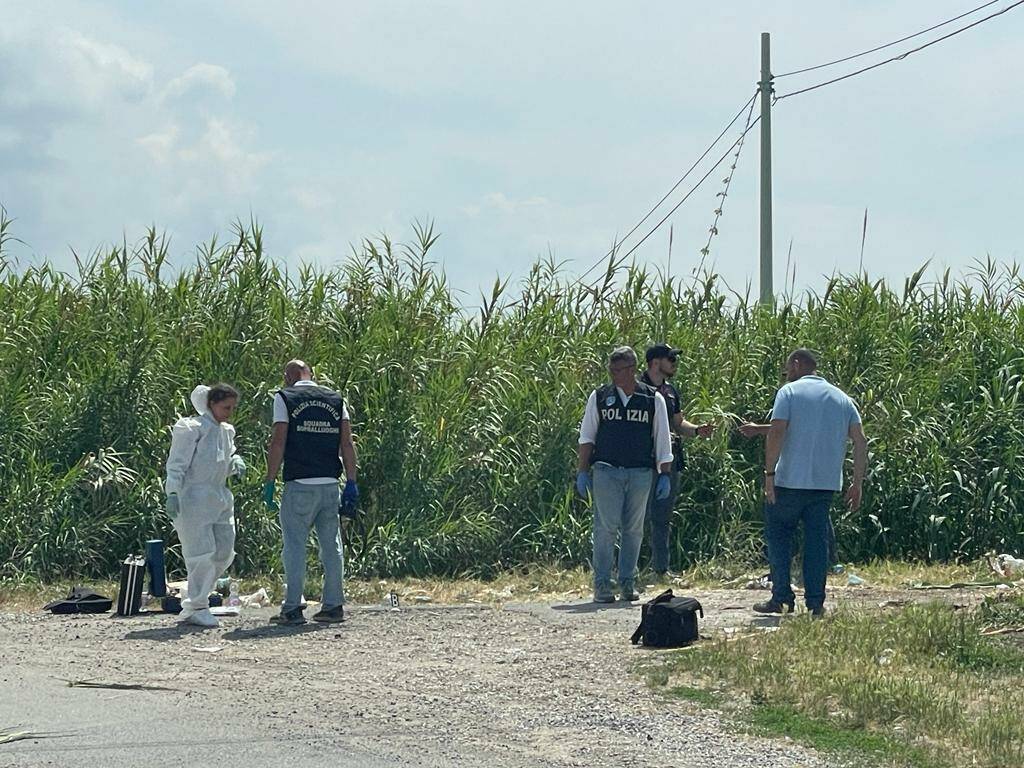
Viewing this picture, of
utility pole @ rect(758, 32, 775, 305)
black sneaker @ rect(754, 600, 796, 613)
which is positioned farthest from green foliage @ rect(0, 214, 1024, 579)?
utility pole @ rect(758, 32, 775, 305)

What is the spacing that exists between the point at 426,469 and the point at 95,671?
244 inches

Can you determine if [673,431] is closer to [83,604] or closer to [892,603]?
[892,603]

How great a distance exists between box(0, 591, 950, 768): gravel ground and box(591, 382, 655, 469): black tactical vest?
3.88 ft

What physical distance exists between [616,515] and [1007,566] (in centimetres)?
405

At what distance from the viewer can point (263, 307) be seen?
1669cm

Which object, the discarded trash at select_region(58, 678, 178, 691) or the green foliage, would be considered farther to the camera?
the green foliage

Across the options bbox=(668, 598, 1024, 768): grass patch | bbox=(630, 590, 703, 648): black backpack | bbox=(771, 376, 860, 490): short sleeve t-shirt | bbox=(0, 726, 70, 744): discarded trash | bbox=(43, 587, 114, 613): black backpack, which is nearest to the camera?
bbox=(668, 598, 1024, 768): grass patch

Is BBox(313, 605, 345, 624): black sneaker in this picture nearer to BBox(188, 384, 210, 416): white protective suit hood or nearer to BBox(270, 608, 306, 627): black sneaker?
BBox(270, 608, 306, 627): black sneaker

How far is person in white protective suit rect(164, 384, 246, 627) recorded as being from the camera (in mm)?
10891

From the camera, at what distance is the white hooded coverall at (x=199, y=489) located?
10.9 m

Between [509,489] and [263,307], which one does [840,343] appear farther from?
[263,307]

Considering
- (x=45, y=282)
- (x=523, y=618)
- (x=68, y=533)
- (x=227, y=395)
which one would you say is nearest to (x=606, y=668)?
(x=523, y=618)

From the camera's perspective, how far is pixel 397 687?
8.30 m

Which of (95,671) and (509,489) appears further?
(509,489)
